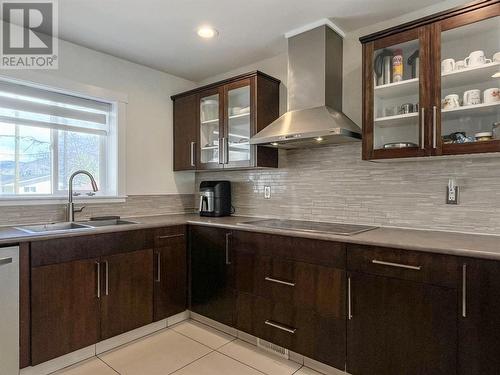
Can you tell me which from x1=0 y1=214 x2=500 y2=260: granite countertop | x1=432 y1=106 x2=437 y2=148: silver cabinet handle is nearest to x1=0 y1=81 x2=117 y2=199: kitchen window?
x1=0 y1=214 x2=500 y2=260: granite countertop

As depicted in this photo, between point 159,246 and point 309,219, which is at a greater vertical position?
point 309,219

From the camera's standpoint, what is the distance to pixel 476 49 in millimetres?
1732

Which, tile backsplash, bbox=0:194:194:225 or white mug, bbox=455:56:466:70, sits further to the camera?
tile backsplash, bbox=0:194:194:225

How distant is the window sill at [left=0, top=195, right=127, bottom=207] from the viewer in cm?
228

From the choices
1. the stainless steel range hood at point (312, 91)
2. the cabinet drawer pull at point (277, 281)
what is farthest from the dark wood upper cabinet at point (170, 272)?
the stainless steel range hood at point (312, 91)

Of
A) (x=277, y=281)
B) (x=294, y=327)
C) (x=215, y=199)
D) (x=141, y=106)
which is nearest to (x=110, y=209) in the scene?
(x=215, y=199)

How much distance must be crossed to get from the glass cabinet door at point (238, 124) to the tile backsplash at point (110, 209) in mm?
953

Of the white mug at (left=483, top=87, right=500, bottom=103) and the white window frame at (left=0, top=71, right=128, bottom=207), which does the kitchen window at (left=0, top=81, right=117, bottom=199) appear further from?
the white mug at (left=483, top=87, right=500, bottom=103)

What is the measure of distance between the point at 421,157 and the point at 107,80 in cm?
272

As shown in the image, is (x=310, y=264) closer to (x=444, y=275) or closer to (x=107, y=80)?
(x=444, y=275)

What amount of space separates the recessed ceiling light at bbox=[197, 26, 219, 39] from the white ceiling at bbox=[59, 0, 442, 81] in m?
0.05

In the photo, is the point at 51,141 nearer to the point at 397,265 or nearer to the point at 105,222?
the point at 105,222

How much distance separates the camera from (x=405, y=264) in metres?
1.61

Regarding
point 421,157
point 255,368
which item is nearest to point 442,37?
point 421,157
